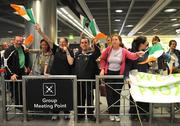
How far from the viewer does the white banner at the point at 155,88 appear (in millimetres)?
4762

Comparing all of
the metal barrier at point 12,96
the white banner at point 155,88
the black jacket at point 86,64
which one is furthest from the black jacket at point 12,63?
the white banner at point 155,88

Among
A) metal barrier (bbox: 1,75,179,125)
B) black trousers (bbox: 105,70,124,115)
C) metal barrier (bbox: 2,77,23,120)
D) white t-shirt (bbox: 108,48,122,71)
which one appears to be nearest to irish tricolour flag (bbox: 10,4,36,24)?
metal barrier (bbox: 1,75,179,125)

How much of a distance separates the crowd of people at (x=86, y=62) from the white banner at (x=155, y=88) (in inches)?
21.4

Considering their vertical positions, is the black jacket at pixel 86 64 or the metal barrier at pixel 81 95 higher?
the black jacket at pixel 86 64

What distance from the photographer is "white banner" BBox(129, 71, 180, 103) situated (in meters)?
4.76

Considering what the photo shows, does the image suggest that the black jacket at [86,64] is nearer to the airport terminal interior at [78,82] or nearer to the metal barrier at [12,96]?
the airport terminal interior at [78,82]

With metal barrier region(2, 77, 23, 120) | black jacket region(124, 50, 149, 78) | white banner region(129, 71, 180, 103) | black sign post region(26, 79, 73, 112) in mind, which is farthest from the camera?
metal barrier region(2, 77, 23, 120)

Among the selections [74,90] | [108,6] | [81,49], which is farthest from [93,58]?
[108,6]

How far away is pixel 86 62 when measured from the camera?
596 centimetres

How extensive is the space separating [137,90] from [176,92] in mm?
627

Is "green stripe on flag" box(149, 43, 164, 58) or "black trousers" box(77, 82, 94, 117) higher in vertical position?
"green stripe on flag" box(149, 43, 164, 58)

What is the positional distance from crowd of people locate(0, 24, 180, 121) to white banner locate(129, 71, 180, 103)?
0.54 m

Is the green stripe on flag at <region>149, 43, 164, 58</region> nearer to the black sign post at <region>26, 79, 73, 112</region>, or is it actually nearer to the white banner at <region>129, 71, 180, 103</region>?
the white banner at <region>129, 71, 180, 103</region>

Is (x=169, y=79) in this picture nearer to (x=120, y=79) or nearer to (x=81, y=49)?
(x=120, y=79)
